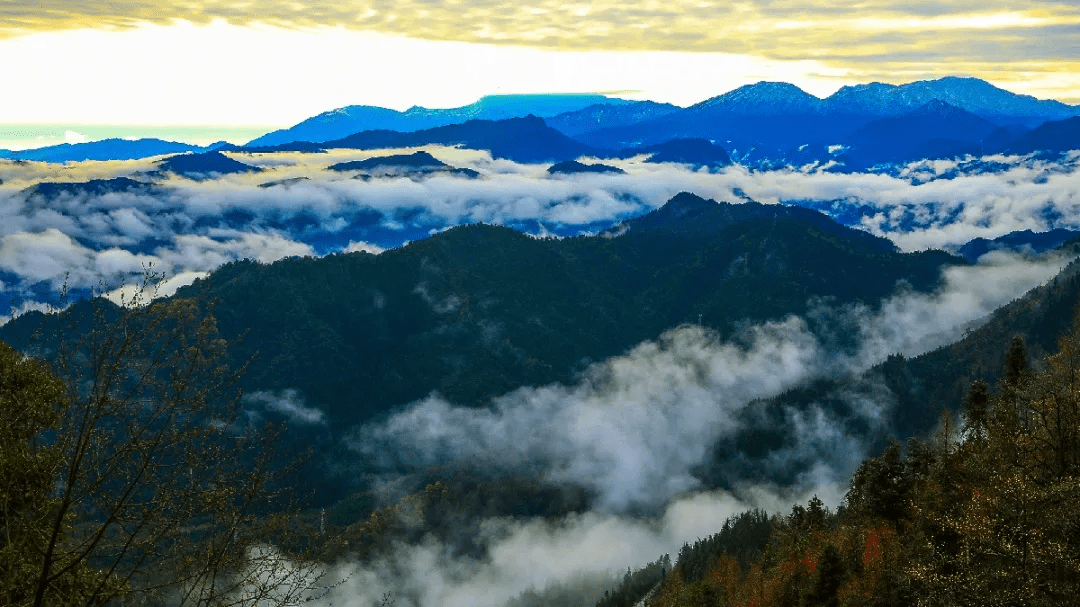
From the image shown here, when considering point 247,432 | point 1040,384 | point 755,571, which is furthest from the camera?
point 755,571

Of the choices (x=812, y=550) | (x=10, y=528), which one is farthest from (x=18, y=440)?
(x=812, y=550)

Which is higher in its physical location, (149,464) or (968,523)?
(149,464)

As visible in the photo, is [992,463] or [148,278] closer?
[148,278]

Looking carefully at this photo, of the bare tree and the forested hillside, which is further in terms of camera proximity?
the forested hillside

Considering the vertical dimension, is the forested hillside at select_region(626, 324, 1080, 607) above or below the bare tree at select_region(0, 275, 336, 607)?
below

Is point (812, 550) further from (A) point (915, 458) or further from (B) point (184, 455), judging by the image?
(B) point (184, 455)

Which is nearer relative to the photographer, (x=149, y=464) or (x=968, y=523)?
(x=149, y=464)

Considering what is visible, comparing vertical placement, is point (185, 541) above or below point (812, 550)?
above

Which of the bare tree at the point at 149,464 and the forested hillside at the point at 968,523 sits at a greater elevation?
the bare tree at the point at 149,464

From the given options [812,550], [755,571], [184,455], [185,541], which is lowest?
[755,571]

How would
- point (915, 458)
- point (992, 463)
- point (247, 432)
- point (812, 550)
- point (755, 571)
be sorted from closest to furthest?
point (247, 432)
point (992, 463)
point (915, 458)
point (812, 550)
point (755, 571)

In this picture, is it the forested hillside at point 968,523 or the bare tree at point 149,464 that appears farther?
the forested hillside at point 968,523
